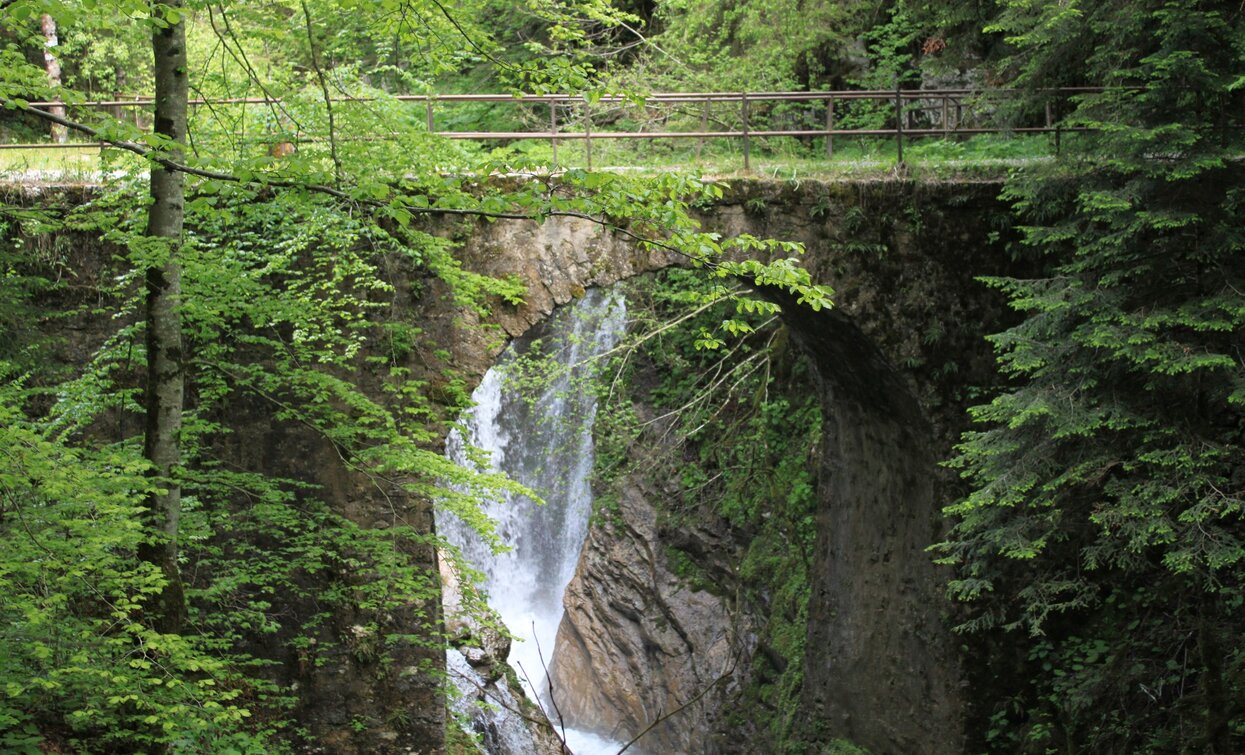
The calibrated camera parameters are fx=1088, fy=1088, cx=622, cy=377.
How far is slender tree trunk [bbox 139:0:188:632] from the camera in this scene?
573 centimetres

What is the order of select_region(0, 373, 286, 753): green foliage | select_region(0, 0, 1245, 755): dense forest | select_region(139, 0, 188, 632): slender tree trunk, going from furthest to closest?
select_region(139, 0, 188, 632): slender tree trunk → select_region(0, 0, 1245, 755): dense forest → select_region(0, 373, 286, 753): green foliage

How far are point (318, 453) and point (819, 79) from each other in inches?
326

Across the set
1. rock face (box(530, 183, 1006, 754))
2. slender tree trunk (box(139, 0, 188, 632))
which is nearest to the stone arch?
rock face (box(530, 183, 1006, 754))

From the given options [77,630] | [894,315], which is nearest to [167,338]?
[77,630]

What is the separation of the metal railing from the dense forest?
0.65 ft

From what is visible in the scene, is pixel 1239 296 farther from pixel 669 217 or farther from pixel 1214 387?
pixel 669 217

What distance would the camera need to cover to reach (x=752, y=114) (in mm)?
13516

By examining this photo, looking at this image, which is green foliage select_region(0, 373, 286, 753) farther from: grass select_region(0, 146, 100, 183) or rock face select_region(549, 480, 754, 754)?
rock face select_region(549, 480, 754, 754)

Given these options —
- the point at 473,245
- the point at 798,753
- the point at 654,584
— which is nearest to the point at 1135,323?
the point at 473,245

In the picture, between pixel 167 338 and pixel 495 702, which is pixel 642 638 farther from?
pixel 167 338

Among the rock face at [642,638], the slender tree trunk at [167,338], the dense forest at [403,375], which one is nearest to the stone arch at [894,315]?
the dense forest at [403,375]

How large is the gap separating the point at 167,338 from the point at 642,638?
1041 cm

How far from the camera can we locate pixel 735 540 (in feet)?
47.2

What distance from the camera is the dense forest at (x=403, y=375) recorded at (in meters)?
5.28
